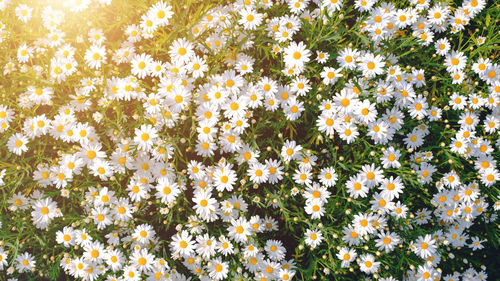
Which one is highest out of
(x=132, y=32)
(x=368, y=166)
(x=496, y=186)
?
(x=132, y=32)

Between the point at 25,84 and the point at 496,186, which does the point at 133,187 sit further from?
the point at 496,186

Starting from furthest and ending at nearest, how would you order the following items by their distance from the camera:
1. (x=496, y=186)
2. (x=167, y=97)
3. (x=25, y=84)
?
(x=496, y=186) → (x=25, y=84) → (x=167, y=97)

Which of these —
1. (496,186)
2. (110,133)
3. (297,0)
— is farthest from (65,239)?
(496,186)

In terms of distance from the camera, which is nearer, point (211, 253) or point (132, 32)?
point (211, 253)

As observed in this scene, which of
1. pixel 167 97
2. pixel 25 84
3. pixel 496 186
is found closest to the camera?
pixel 167 97

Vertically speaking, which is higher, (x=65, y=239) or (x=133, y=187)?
(x=133, y=187)

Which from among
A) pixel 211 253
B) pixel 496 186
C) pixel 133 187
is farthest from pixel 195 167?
pixel 496 186

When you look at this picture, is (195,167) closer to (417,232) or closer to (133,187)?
(133,187)
